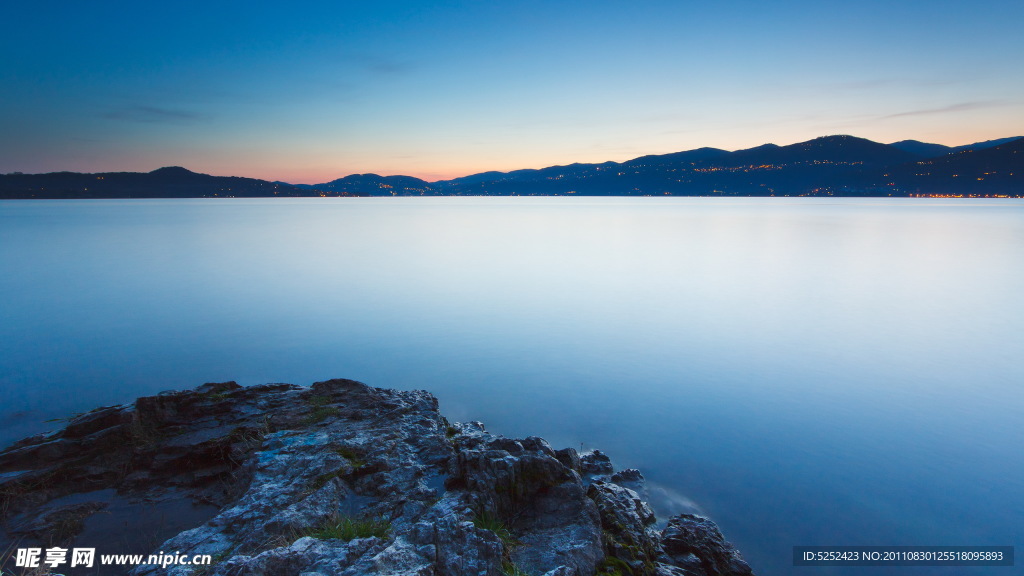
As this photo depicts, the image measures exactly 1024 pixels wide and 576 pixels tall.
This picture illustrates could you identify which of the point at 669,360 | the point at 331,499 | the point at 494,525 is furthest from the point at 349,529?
the point at 669,360

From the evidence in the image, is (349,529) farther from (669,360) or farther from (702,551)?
(669,360)

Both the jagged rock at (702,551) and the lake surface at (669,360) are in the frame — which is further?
the lake surface at (669,360)

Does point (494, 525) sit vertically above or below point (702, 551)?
above

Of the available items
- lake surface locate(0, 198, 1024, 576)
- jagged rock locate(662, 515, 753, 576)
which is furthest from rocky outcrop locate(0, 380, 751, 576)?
lake surface locate(0, 198, 1024, 576)

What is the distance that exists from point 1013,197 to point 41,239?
250 metres

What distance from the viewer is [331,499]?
5.16m

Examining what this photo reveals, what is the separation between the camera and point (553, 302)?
18266 millimetres

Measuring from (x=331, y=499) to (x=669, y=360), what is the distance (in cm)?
928

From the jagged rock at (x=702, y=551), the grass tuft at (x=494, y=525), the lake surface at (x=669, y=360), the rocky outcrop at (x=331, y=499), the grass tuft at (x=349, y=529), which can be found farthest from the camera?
the lake surface at (x=669, y=360)

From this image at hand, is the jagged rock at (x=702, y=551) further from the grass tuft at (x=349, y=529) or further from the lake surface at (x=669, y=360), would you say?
the grass tuft at (x=349, y=529)

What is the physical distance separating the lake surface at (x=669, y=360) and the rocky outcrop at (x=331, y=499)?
1.72 m

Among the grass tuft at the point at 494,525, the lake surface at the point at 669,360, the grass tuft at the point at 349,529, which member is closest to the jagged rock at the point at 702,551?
the lake surface at the point at 669,360

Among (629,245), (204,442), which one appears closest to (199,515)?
(204,442)

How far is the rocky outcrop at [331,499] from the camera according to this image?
421cm
